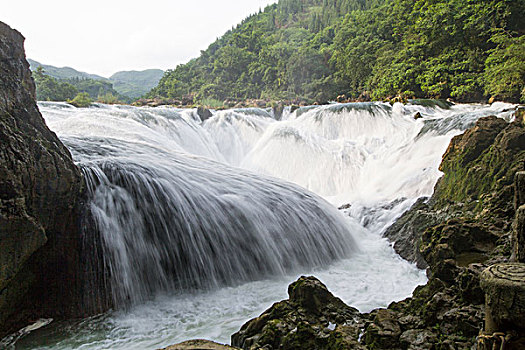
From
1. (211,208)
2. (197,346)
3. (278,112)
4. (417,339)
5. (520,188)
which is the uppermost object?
(278,112)

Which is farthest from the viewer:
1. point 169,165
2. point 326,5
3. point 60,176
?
point 326,5

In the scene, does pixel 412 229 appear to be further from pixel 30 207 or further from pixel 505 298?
pixel 30 207

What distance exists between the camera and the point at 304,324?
2.49 meters

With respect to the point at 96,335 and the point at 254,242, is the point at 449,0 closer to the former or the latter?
the point at 254,242

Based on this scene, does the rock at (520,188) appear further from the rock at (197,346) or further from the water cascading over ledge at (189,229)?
the water cascading over ledge at (189,229)

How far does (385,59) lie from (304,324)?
78.5 ft

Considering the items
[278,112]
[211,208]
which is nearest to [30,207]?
[211,208]

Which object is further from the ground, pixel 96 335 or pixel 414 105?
pixel 414 105

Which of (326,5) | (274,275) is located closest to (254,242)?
(274,275)

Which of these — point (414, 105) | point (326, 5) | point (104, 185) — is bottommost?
point (104, 185)

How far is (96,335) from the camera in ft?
10.5

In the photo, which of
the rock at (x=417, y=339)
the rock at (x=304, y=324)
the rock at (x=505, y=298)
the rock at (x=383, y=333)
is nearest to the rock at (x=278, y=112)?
the rock at (x=304, y=324)

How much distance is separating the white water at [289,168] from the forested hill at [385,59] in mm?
2623

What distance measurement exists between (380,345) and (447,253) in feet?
4.42
